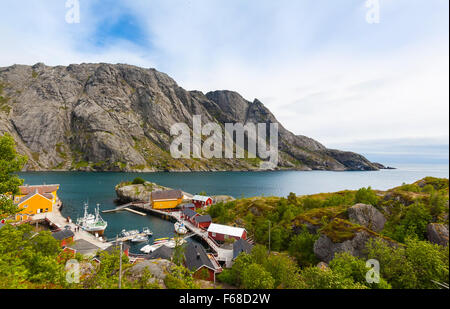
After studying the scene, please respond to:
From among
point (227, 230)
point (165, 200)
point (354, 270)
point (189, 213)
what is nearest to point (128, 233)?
point (189, 213)

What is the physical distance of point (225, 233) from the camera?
4706 cm

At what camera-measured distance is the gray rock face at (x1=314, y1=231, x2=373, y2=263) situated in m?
24.8

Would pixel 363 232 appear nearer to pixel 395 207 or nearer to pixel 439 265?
pixel 439 265

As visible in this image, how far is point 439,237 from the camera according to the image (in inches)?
944

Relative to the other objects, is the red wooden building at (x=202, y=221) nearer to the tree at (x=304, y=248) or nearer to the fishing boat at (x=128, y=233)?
the fishing boat at (x=128, y=233)

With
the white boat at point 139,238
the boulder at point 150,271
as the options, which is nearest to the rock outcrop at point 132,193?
the white boat at point 139,238

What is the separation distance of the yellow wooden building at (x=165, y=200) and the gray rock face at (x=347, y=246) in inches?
2294

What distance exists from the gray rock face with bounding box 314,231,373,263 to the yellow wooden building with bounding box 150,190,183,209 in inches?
2294

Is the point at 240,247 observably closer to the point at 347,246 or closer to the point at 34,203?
the point at 347,246

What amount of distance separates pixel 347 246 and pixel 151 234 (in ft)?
143

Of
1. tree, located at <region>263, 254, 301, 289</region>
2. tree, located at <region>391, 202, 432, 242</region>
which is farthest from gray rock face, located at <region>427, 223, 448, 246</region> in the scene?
tree, located at <region>263, 254, 301, 289</region>

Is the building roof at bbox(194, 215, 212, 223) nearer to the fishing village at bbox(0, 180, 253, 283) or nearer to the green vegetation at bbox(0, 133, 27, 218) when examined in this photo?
the fishing village at bbox(0, 180, 253, 283)

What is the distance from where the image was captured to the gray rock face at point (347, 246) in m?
24.8
